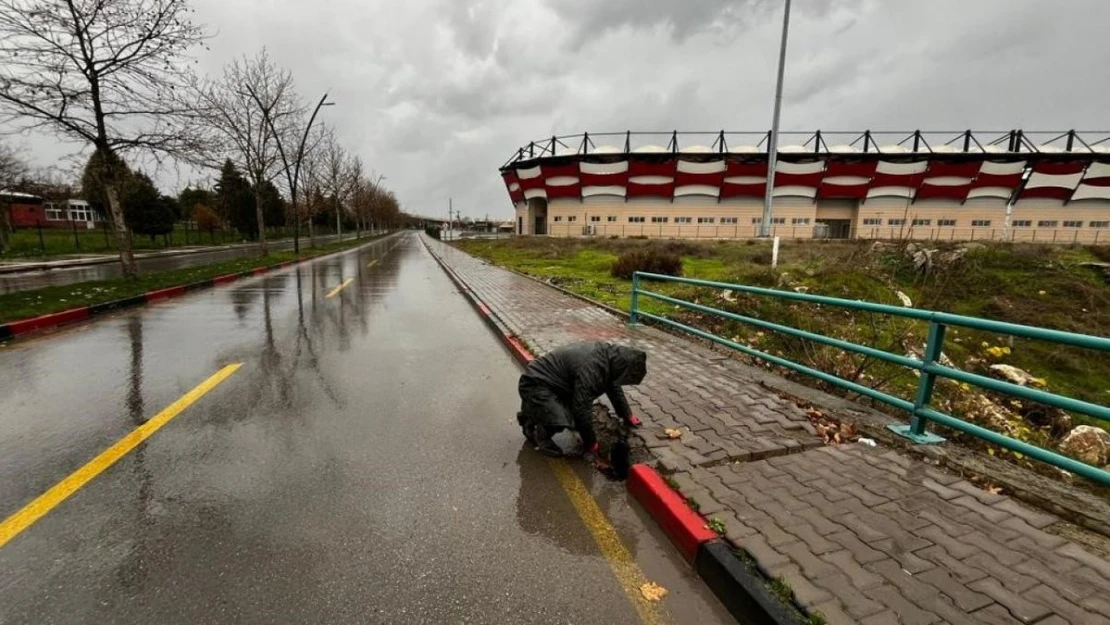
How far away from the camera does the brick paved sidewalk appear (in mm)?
2109

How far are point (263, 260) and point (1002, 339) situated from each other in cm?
2627

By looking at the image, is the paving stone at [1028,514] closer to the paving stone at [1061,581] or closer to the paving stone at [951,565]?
the paving stone at [1061,581]

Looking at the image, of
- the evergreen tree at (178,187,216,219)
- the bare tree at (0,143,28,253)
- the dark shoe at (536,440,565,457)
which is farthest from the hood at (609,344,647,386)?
the evergreen tree at (178,187,216,219)

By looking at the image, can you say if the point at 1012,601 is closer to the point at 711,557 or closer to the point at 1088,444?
the point at 711,557

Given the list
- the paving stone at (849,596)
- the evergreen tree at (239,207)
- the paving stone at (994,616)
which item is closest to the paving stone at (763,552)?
the paving stone at (849,596)

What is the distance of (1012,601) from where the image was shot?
6.86 ft

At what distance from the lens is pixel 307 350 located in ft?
22.2

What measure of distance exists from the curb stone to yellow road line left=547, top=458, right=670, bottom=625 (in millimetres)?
311

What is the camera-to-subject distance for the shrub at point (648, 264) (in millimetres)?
15109

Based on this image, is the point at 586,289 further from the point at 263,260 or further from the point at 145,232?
the point at 145,232

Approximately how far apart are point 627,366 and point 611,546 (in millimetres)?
1278

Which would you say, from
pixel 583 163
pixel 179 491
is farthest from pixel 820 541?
pixel 583 163

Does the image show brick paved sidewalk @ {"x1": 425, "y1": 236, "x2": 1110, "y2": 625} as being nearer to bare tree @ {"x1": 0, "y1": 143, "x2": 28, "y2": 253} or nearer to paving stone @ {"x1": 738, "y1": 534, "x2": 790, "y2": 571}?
paving stone @ {"x1": 738, "y1": 534, "x2": 790, "y2": 571}

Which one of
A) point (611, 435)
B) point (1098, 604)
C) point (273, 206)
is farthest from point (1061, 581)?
point (273, 206)
